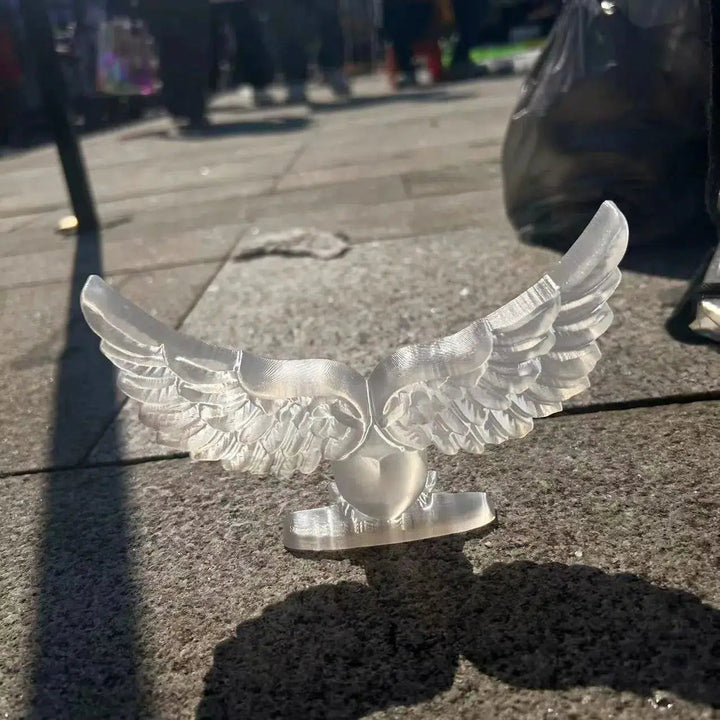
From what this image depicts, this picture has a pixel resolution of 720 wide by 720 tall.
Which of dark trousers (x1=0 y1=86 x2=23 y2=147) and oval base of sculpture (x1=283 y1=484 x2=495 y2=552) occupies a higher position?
oval base of sculpture (x1=283 y1=484 x2=495 y2=552)

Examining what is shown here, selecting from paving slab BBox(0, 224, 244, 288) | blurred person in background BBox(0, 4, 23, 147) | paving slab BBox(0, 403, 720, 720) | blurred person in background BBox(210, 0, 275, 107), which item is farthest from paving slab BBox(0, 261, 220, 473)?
blurred person in background BBox(210, 0, 275, 107)

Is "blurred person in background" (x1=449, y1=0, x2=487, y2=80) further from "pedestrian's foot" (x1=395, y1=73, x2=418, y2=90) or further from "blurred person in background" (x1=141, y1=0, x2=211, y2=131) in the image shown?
"blurred person in background" (x1=141, y1=0, x2=211, y2=131)

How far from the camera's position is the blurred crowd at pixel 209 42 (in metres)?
10.4

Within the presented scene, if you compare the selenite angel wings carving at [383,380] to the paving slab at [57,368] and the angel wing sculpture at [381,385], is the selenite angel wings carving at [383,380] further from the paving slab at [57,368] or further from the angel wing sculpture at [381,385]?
the paving slab at [57,368]

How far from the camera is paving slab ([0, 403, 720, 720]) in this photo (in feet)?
4.42

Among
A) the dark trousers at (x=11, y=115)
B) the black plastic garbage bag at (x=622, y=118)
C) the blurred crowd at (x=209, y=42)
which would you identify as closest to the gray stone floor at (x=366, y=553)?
the black plastic garbage bag at (x=622, y=118)

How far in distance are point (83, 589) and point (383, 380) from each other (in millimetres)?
847

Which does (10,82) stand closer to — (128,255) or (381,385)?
(128,255)

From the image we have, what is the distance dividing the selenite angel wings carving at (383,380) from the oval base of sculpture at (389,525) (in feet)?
0.76

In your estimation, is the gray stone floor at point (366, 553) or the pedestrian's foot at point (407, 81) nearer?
the gray stone floor at point (366, 553)

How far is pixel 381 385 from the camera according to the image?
149cm

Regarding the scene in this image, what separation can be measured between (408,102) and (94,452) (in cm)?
1052

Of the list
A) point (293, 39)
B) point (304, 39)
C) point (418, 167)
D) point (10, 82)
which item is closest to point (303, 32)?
point (304, 39)

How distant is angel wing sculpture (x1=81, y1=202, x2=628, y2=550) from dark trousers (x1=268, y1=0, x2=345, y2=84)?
44.8 ft
